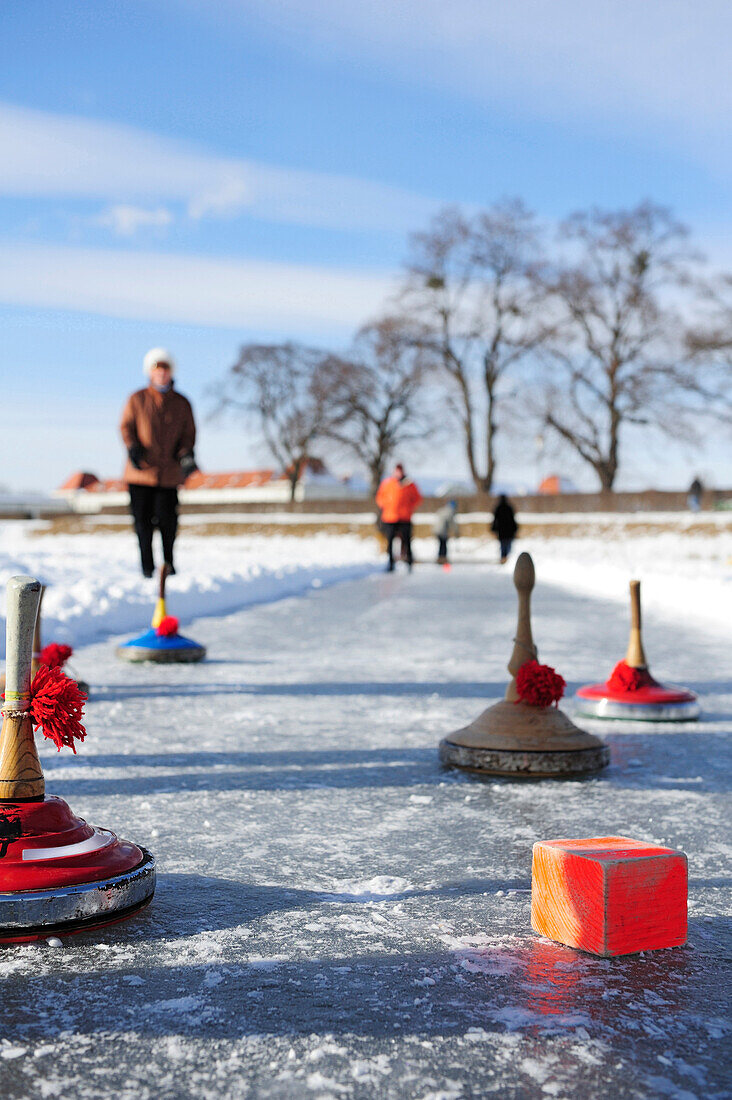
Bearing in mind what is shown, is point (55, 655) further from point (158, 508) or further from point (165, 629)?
point (158, 508)

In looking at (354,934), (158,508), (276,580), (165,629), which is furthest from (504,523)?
(354,934)

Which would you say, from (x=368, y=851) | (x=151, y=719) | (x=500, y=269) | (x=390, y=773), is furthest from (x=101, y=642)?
(x=500, y=269)

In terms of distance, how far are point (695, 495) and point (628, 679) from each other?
41495mm

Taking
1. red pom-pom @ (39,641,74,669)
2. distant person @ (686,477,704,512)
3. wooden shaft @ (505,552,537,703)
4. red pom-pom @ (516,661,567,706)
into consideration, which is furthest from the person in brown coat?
distant person @ (686,477,704,512)

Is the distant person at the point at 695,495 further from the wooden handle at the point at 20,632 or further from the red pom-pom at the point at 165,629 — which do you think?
the wooden handle at the point at 20,632

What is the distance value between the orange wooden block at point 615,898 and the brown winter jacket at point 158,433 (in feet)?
21.4

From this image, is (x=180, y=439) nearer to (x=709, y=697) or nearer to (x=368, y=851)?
(x=709, y=697)

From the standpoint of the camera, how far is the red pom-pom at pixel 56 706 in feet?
8.75

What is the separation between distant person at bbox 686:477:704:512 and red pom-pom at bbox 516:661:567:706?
42171mm

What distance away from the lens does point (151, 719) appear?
5.53 metres

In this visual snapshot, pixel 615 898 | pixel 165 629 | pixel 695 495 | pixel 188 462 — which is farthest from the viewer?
pixel 695 495

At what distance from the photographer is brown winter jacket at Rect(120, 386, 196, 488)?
338 inches

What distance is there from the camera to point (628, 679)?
580 centimetres

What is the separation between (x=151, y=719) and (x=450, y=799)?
206 centimetres
